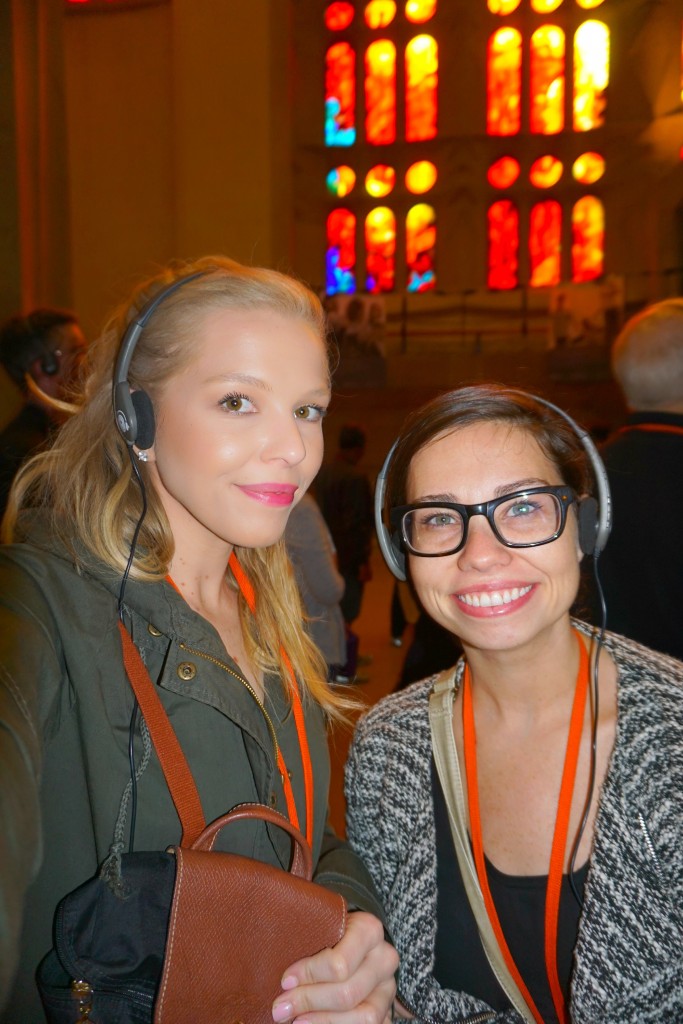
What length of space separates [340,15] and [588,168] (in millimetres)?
4964

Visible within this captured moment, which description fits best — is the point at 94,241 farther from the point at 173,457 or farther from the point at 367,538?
the point at 367,538

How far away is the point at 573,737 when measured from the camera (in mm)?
1418

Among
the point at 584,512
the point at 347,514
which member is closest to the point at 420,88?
the point at 347,514

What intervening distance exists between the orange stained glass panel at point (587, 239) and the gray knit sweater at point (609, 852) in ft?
39.9

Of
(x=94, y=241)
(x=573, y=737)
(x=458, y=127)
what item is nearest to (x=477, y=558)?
(x=573, y=737)

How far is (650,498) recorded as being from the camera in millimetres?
2576

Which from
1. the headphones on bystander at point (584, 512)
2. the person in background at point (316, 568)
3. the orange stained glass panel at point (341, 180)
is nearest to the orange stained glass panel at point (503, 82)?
the orange stained glass panel at point (341, 180)

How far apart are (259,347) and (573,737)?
2.72 ft

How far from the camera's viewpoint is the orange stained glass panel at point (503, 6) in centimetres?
819

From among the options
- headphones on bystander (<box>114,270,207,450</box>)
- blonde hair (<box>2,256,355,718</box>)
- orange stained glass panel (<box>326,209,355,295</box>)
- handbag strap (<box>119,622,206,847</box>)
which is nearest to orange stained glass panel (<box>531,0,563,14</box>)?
orange stained glass panel (<box>326,209,355,295</box>)

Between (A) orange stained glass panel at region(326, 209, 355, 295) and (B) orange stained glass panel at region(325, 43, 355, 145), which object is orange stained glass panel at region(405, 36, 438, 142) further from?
(A) orange stained glass panel at region(326, 209, 355, 295)

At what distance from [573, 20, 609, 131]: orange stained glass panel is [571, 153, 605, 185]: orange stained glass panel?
0.57m

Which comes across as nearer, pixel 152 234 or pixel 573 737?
pixel 573 737

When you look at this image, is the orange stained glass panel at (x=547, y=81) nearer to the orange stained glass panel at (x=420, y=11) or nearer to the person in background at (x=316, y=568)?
the orange stained glass panel at (x=420, y=11)
